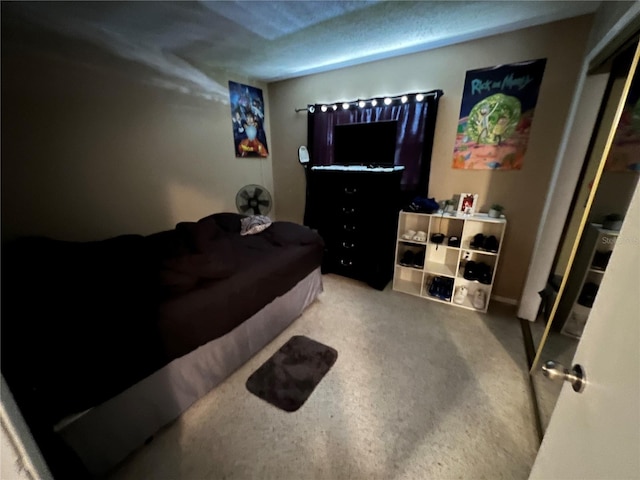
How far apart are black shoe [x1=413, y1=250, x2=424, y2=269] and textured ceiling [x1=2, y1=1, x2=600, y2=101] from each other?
1922 millimetres

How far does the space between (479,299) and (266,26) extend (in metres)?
Result: 2.91

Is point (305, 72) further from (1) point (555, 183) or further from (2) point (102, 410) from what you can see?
(2) point (102, 410)

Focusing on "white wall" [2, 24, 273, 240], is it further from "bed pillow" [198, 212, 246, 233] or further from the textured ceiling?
"bed pillow" [198, 212, 246, 233]

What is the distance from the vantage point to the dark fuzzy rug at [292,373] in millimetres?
1526

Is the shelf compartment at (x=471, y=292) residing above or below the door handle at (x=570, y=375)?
below

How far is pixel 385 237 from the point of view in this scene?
2.60 metres

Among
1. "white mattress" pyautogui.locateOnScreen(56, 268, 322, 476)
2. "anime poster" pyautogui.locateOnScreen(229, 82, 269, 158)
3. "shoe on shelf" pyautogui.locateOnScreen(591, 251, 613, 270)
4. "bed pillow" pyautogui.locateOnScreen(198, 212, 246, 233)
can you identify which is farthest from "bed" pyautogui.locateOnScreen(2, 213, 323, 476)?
"shoe on shelf" pyautogui.locateOnScreen(591, 251, 613, 270)

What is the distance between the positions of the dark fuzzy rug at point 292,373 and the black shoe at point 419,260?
126 cm

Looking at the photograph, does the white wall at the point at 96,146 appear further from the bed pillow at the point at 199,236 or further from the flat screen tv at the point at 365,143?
the flat screen tv at the point at 365,143

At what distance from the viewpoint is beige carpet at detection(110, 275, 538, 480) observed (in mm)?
1189

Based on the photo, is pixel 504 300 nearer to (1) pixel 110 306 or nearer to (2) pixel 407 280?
(2) pixel 407 280

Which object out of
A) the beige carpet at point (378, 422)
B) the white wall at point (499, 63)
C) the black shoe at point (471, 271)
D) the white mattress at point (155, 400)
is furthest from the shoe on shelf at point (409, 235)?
the white mattress at point (155, 400)

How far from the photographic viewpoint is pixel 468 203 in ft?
7.77

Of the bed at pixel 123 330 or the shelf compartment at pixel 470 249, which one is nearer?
the bed at pixel 123 330
